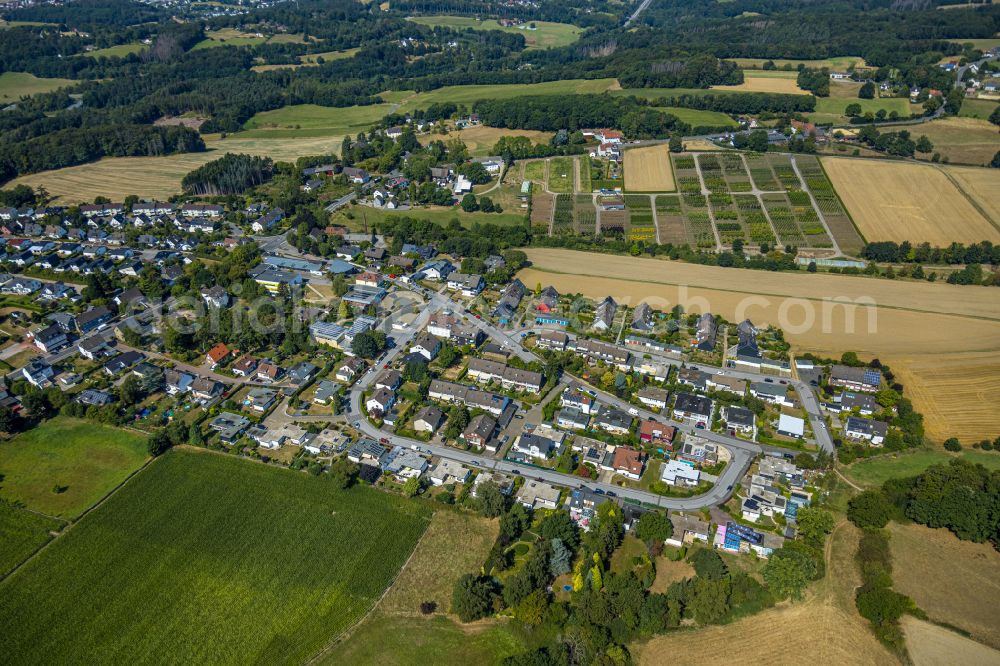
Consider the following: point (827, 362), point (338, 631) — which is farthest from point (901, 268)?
point (338, 631)

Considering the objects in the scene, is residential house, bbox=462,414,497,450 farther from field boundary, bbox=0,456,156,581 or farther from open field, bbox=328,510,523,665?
field boundary, bbox=0,456,156,581

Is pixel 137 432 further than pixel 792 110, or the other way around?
pixel 792 110

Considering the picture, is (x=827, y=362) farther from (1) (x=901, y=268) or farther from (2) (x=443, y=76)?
(2) (x=443, y=76)

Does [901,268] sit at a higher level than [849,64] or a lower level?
lower

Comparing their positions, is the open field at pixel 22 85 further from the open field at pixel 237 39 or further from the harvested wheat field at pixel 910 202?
the harvested wheat field at pixel 910 202

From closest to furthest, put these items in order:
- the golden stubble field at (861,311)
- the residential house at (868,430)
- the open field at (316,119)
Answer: the residential house at (868,430)
the golden stubble field at (861,311)
the open field at (316,119)

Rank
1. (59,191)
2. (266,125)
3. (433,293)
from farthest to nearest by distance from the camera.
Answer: (266,125)
(59,191)
(433,293)

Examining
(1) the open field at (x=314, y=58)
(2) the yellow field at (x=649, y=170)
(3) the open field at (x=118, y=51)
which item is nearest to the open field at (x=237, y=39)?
(1) the open field at (x=314, y=58)
